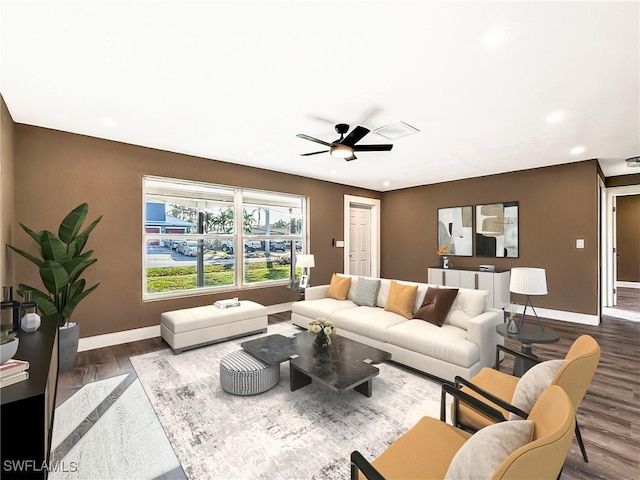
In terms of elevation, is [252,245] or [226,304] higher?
[252,245]

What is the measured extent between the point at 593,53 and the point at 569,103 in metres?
0.90

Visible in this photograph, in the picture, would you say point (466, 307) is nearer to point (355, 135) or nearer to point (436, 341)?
point (436, 341)

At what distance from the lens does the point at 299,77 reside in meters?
2.45

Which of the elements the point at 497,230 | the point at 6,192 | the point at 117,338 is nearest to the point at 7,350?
the point at 6,192

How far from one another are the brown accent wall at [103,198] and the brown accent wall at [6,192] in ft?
0.66

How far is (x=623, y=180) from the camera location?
241 inches

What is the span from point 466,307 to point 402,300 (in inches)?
29.1

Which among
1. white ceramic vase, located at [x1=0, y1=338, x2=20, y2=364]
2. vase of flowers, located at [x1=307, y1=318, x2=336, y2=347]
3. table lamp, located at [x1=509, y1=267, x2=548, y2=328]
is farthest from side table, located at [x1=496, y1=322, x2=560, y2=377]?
white ceramic vase, located at [x1=0, y1=338, x2=20, y2=364]

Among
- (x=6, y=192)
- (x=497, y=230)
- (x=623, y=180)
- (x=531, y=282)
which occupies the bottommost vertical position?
(x=531, y=282)

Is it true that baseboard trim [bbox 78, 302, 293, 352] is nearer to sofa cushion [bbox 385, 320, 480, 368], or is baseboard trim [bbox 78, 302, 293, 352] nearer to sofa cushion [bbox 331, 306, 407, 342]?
→ sofa cushion [bbox 331, 306, 407, 342]

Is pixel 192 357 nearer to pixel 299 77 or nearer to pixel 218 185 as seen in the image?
pixel 218 185

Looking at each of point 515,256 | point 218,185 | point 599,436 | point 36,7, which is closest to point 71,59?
point 36,7

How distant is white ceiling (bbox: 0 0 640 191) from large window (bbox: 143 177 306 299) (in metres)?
1.04

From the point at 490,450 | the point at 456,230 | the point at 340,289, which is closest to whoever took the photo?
the point at 490,450
